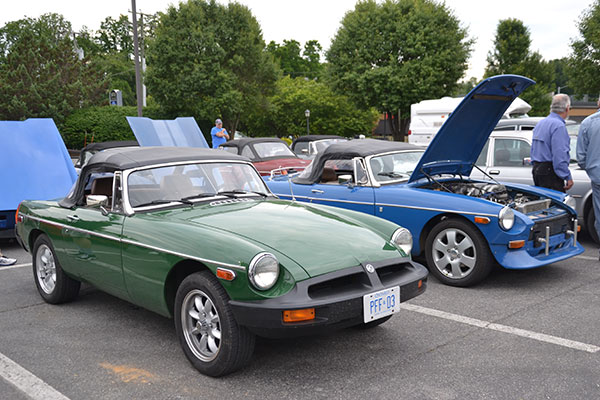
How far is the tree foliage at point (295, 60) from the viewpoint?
8062 centimetres

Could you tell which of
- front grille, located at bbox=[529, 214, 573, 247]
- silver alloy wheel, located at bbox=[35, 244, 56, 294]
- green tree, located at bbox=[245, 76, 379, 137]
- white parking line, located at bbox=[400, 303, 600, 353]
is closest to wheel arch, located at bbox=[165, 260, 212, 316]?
silver alloy wheel, located at bbox=[35, 244, 56, 294]

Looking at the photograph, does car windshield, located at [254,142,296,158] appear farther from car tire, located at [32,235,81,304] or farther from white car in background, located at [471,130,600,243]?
car tire, located at [32,235,81,304]

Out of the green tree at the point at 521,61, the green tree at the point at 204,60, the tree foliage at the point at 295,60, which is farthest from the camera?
the tree foliage at the point at 295,60

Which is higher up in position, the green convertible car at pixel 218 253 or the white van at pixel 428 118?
the white van at pixel 428 118

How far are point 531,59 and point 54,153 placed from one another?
47.3 metres

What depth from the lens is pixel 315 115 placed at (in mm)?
46312

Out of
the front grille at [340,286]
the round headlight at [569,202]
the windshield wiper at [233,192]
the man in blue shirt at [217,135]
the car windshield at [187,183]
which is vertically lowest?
the front grille at [340,286]

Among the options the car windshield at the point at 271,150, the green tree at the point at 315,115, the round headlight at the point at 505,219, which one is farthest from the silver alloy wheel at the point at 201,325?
the green tree at the point at 315,115

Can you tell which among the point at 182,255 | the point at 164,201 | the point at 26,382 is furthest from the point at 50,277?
the point at 182,255

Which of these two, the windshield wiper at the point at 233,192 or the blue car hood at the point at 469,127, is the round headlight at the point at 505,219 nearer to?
the blue car hood at the point at 469,127

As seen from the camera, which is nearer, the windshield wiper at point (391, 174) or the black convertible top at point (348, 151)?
the windshield wiper at point (391, 174)

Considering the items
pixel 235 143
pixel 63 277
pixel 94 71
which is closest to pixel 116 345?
pixel 63 277

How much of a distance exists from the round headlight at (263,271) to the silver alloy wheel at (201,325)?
388 mm

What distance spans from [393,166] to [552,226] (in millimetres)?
2017
